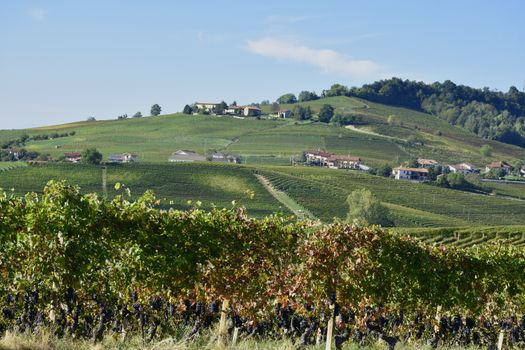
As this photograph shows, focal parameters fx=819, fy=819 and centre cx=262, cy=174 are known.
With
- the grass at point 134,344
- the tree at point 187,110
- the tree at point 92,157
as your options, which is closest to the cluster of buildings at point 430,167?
the tree at point 92,157

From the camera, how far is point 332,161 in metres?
141

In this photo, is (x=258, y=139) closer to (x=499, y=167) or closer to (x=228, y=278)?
(x=499, y=167)

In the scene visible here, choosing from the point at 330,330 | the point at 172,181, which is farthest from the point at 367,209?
the point at 330,330

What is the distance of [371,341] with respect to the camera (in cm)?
1645

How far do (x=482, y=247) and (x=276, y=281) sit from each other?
5721 mm

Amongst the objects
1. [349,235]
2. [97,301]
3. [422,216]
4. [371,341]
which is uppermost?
[349,235]

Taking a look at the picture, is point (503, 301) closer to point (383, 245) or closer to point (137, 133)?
point (383, 245)

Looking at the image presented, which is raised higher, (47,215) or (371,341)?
(47,215)

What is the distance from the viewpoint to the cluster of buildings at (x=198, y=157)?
445ft

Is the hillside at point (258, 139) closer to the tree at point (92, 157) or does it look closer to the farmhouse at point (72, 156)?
the farmhouse at point (72, 156)

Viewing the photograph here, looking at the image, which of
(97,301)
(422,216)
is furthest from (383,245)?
(422,216)

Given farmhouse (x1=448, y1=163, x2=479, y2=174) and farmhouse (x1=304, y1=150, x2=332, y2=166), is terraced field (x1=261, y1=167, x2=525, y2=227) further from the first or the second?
farmhouse (x1=448, y1=163, x2=479, y2=174)

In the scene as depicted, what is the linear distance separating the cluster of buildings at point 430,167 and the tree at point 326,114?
3915 cm

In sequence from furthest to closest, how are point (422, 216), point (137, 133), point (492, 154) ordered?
1. point (492, 154)
2. point (137, 133)
3. point (422, 216)
